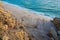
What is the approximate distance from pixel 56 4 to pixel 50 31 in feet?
23.7

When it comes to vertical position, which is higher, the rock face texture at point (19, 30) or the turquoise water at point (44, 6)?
the turquoise water at point (44, 6)

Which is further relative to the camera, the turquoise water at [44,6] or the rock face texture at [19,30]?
the turquoise water at [44,6]

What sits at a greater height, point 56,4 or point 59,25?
point 56,4

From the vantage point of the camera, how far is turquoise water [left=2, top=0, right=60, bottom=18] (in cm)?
1409

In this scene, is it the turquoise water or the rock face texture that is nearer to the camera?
the rock face texture

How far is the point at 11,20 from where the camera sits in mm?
7621

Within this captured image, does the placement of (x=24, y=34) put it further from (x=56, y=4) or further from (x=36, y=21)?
(x=56, y=4)

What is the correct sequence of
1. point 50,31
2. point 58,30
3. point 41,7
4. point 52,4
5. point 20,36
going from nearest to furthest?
1. point 20,36
2. point 50,31
3. point 58,30
4. point 41,7
5. point 52,4

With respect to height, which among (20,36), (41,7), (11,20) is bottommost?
(20,36)

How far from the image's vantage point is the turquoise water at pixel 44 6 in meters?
14.1

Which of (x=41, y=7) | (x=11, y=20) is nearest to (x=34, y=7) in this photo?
(x=41, y=7)

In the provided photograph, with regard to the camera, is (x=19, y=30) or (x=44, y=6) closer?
(x=19, y=30)

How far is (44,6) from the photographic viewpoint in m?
15.4

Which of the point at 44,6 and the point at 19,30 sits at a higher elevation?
the point at 44,6
